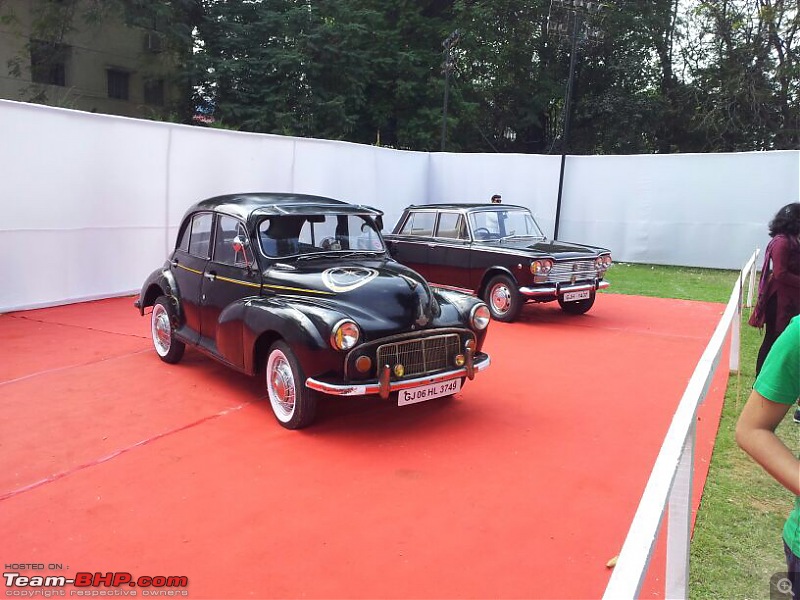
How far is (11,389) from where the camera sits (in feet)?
18.8

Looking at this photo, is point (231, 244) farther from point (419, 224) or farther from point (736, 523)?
point (419, 224)

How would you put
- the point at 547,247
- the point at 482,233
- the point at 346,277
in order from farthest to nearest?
1. the point at 482,233
2. the point at 547,247
3. the point at 346,277

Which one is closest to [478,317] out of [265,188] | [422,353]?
[422,353]

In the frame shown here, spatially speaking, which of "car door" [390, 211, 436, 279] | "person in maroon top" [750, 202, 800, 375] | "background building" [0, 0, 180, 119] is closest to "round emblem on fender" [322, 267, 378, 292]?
"person in maroon top" [750, 202, 800, 375]

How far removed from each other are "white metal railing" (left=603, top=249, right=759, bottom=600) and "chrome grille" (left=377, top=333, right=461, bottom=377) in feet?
8.22

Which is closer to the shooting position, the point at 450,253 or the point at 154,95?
the point at 450,253

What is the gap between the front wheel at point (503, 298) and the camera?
909cm

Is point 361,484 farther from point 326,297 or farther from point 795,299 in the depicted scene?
point 795,299

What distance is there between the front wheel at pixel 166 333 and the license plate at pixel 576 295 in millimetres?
5240

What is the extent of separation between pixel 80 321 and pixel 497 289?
5782mm

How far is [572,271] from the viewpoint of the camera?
9219mm

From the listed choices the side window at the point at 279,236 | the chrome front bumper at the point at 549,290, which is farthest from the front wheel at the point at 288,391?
the chrome front bumper at the point at 549,290

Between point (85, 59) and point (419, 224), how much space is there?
19305 mm

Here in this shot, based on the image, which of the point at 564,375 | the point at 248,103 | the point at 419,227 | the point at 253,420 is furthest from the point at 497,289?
the point at 248,103
